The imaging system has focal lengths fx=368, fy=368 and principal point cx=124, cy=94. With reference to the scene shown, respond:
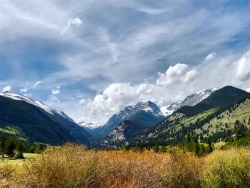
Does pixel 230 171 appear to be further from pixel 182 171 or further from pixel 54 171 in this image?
pixel 54 171

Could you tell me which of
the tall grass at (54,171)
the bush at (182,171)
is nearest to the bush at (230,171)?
the bush at (182,171)

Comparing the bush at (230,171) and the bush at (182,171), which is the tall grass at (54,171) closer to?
the bush at (182,171)

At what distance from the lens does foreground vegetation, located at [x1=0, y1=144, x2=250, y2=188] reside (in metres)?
18.6

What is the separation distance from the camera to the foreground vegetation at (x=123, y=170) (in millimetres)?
18562

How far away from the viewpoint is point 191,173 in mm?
41469

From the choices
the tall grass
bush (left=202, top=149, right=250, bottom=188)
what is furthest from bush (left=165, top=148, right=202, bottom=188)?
the tall grass

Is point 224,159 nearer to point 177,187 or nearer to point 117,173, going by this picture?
point 177,187

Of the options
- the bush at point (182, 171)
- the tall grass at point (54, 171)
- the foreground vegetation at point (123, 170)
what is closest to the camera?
the tall grass at point (54, 171)

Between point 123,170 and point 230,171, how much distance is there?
13.7m

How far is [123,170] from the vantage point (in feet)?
105

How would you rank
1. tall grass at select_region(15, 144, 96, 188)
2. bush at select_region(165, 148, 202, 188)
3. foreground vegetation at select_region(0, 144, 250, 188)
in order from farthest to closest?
bush at select_region(165, 148, 202, 188) → foreground vegetation at select_region(0, 144, 250, 188) → tall grass at select_region(15, 144, 96, 188)

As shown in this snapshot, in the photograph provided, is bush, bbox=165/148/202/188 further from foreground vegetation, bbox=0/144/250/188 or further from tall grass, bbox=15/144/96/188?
tall grass, bbox=15/144/96/188

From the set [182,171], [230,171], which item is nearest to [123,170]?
[182,171]

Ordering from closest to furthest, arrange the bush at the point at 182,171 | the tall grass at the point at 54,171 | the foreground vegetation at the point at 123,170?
the tall grass at the point at 54,171, the foreground vegetation at the point at 123,170, the bush at the point at 182,171
